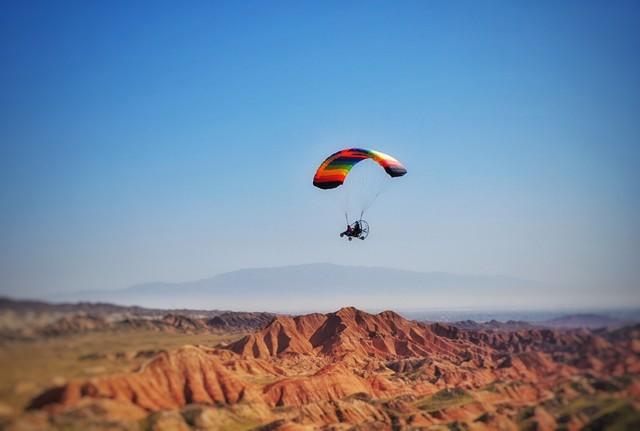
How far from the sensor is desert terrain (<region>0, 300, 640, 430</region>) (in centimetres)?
5612

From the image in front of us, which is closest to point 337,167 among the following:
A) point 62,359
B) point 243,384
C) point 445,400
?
point 62,359

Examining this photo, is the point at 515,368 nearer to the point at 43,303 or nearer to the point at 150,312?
the point at 150,312

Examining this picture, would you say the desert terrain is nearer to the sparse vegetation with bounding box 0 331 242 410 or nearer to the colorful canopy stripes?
the sparse vegetation with bounding box 0 331 242 410

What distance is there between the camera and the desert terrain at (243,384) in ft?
184

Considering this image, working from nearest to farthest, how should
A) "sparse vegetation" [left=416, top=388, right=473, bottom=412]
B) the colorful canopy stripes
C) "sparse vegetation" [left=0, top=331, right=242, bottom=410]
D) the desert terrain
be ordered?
"sparse vegetation" [left=0, top=331, right=242, bottom=410] → the desert terrain → the colorful canopy stripes → "sparse vegetation" [left=416, top=388, right=473, bottom=412]

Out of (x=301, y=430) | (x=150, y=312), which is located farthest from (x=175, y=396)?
(x=301, y=430)

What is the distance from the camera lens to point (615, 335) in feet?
230

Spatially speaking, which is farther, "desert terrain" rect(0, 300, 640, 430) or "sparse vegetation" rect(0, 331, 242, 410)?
"desert terrain" rect(0, 300, 640, 430)

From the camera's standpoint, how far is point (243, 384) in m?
102

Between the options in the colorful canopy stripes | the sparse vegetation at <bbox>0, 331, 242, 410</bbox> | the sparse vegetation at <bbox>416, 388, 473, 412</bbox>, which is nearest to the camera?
the sparse vegetation at <bbox>0, 331, 242, 410</bbox>

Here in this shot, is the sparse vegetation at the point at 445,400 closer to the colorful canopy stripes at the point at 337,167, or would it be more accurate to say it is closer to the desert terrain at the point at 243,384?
the desert terrain at the point at 243,384

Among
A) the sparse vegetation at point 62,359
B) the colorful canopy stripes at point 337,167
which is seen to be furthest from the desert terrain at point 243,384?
the colorful canopy stripes at point 337,167

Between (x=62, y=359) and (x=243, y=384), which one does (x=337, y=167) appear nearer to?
(x=62, y=359)

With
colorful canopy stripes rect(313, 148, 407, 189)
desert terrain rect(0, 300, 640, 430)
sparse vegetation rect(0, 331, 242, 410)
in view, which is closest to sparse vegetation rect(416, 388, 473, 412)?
desert terrain rect(0, 300, 640, 430)
